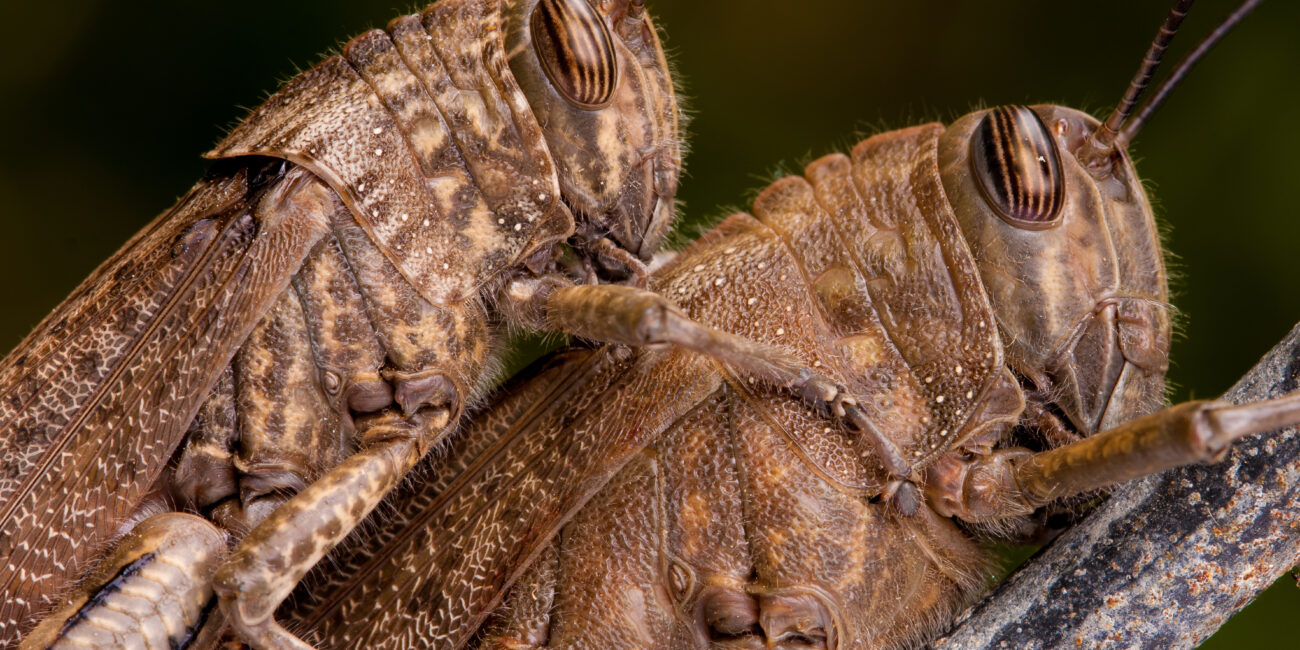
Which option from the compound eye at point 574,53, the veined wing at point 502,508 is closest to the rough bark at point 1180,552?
the veined wing at point 502,508

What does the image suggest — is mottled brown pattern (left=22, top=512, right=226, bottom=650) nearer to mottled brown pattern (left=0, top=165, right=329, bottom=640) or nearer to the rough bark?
mottled brown pattern (left=0, top=165, right=329, bottom=640)

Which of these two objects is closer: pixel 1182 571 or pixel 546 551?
pixel 1182 571

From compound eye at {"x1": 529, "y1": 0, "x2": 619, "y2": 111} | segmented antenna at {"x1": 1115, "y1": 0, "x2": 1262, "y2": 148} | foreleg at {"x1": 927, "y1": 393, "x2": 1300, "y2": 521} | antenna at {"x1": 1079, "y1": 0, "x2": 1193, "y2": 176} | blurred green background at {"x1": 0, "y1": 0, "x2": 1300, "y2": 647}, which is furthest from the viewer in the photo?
blurred green background at {"x1": 0, "y1": 0, "x2": 1300, "y2": 647}

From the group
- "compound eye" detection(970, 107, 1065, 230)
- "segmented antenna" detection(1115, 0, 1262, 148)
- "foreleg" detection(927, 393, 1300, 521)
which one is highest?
"segmented antenna" detection(1115, 0, 1262, 148)

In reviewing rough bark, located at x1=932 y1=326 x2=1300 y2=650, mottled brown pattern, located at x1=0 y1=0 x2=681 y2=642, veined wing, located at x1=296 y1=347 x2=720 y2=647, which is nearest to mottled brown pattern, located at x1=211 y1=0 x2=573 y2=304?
mottled brown pattern, located at x1=0 y1=0 x2=681 y2=642

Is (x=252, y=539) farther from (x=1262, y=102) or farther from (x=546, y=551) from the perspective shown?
(x=1262, y=102)

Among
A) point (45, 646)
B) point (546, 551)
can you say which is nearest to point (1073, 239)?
point (546, 551)

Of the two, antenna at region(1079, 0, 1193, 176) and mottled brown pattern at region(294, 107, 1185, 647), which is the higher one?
antenna at region(1079, 0, 1193, 176)

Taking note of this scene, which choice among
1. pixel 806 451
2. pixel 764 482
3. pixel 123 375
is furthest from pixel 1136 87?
pixel 123 375
